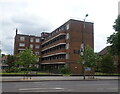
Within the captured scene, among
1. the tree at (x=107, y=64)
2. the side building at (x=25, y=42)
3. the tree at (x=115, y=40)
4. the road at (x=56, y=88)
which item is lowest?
the road at (x=56, y=88)

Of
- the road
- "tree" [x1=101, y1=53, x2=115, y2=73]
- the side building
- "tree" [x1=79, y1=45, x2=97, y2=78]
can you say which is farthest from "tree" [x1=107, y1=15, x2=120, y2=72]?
the side building

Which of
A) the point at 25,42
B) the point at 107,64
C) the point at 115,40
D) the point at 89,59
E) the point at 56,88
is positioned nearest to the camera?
the point at 56,88

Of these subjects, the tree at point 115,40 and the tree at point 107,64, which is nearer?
the tree at point 115,40

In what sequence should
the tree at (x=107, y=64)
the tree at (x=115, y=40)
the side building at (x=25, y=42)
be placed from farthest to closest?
the side building at (x=25, y=42) → the tree at (x=107, y=64) → the tree at (x=115, y=40)

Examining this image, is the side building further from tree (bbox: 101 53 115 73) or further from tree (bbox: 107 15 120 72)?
tree (bbox: 107 15 120 72)

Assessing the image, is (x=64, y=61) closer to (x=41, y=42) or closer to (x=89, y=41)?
(x=89, y=41)

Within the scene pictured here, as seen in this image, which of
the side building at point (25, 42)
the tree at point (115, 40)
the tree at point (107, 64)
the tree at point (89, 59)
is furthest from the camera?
the side building at point (25, 42)

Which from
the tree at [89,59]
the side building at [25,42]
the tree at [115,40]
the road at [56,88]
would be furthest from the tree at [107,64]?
the side building at [25,42]

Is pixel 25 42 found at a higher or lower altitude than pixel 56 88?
higher

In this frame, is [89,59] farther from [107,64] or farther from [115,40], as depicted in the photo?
[107,64]

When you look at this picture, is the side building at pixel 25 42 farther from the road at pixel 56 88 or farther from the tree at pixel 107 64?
the road at pixel 56 88

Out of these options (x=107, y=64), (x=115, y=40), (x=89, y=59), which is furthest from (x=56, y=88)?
(x=107, y=64)

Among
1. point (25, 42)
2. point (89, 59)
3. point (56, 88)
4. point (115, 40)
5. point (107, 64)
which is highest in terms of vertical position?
point (25, 42)

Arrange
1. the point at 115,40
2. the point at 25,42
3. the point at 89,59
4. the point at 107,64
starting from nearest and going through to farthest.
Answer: the point at 89,59 → the point at 115,40 → the point at 107,64 → the point at 25,42
